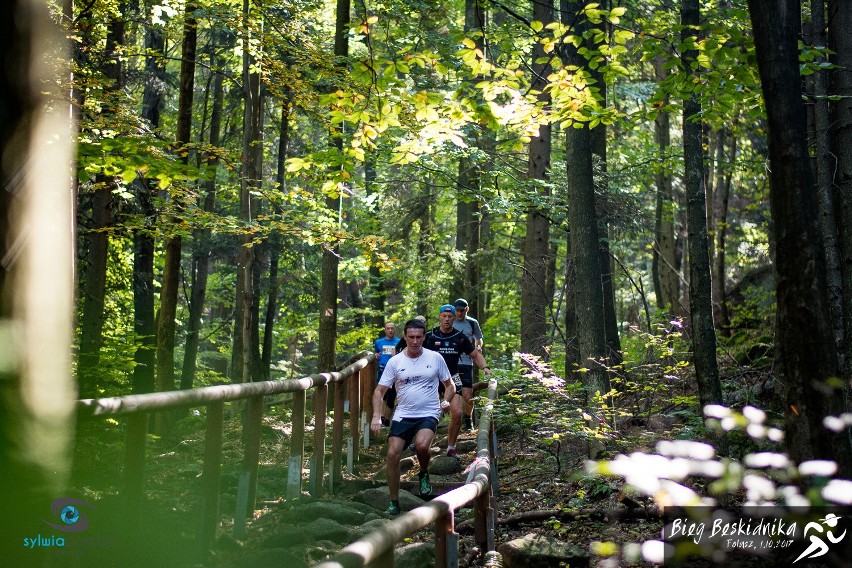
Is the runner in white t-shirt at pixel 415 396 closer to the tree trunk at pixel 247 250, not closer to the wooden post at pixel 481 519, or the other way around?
the wooden post at pixel 481 519

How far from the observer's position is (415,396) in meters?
8.60

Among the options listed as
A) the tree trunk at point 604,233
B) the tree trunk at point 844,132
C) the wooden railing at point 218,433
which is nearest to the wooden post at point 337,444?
the wooden railing at point 218,433

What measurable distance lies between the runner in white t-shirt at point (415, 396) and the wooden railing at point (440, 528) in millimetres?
937

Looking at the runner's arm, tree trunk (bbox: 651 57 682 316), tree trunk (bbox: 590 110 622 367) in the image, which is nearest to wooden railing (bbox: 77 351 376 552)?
the runner's arm

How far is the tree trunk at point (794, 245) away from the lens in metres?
3.68

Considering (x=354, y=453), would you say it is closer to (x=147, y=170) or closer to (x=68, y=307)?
(x=147, y=170)

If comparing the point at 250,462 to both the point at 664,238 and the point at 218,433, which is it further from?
the point at 664,238

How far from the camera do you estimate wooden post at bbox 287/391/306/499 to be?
7.68m

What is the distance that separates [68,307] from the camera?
4914 mm

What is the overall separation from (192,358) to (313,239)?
35.6 feet

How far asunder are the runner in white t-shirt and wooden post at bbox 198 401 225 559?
9.67ft

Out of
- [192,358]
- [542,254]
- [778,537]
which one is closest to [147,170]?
[778,537]

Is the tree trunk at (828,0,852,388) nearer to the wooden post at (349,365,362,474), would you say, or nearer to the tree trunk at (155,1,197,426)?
the wooden post at (349,365,362,474)

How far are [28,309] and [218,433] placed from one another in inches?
68.5
